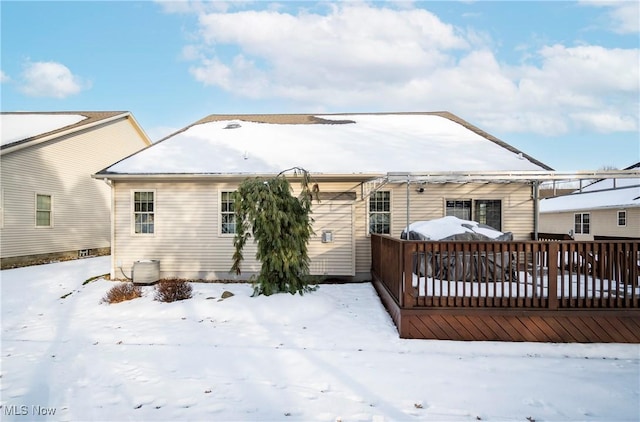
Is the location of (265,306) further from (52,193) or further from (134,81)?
(134,81)

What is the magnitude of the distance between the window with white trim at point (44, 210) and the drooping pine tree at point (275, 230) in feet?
36.7

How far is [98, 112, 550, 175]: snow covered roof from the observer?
9422mm

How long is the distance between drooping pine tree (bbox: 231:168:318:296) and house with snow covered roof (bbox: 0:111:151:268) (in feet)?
35.3

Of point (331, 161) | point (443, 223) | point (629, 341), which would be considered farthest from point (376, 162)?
point (629, 341)

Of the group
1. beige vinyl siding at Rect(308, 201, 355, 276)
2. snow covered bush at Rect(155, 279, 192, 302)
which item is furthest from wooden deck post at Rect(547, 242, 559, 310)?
snow covered bush at Rect(155, 279, 192, 302)

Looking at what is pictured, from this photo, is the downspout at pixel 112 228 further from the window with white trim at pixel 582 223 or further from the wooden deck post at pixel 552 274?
the window with white trim at pixel 582 223

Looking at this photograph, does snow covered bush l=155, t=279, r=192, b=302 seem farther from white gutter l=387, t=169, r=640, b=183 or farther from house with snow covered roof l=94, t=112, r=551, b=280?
white gutter l=387, t=169, r=640, b=183

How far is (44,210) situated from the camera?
13336mm

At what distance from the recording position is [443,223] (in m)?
7.62

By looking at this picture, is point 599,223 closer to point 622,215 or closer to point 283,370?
point 622,215

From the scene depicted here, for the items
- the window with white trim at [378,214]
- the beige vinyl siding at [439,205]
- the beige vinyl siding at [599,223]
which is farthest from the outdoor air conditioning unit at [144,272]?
the beige vinyl siding at [599,223]

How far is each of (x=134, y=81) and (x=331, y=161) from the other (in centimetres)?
1111

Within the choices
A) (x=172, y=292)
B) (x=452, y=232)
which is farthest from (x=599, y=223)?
(x=172, y=292)

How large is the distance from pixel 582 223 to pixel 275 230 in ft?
81.6
